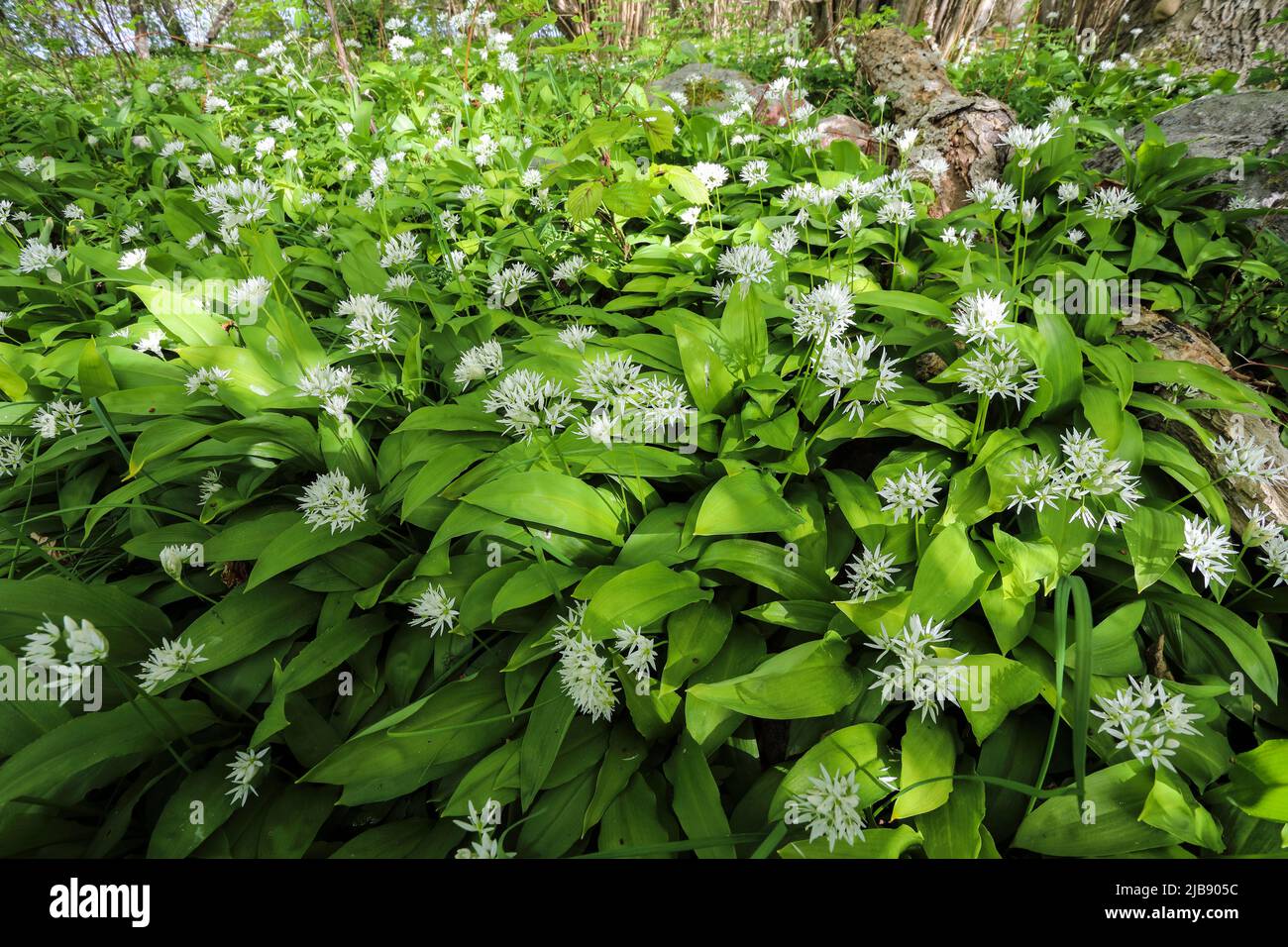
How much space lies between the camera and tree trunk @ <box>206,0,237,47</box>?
409 inches

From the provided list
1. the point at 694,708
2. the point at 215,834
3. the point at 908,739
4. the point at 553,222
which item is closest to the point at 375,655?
the point at 215,834

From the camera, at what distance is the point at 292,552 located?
6.20 ft

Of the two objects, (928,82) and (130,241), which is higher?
(928,82)

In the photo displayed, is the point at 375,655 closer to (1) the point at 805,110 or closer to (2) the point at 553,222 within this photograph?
(2) the point at 553,222

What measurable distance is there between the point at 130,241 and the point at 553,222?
10.1ft

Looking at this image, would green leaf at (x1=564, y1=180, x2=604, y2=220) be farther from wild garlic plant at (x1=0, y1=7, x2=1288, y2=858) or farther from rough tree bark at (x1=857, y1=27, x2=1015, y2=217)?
rough tree bark at (x1=857, y1=27, x2=1015, y2=217)

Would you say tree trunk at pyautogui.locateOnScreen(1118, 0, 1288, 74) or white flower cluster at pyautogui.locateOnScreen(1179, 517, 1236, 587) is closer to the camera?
white flower cluster at pyautogui.locateOnScreen(1179, 517, 1236, 587)

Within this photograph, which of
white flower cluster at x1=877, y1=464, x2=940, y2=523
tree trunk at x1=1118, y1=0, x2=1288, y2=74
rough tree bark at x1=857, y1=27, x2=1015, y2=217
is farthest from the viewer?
tree trunk at x1=1118, y1=0, x2=1288, y2=74

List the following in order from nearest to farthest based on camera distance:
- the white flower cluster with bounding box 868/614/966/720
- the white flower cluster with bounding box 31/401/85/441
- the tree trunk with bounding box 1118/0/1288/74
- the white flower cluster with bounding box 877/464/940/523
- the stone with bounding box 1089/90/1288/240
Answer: the white flower cluster with bounding box 868/614/966/720 → the white flower cluster with bounding box 877/464/940/523 → the white flower cluster with bounding box 31/401/85/441 → the stone with bounding box 1089/90/1288/240 → the tree trunk with bounding box 1118/0/1288/74

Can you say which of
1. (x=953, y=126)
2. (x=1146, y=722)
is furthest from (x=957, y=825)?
(x=953, y=126)

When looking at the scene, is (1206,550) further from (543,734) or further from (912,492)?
(543,734)

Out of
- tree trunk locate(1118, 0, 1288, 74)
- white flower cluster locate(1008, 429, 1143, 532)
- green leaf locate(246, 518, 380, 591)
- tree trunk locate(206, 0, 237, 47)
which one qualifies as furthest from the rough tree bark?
tree trunk locate(206, 0, 237, 47)

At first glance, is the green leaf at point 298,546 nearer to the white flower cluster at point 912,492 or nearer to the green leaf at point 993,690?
the white flower cluster at point 912,492

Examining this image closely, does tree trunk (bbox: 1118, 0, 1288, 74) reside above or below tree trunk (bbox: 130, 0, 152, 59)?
below
